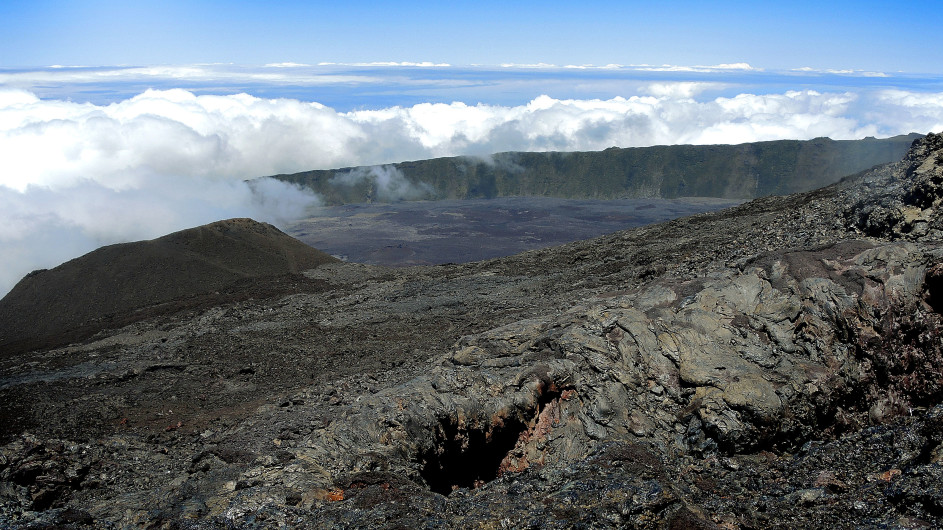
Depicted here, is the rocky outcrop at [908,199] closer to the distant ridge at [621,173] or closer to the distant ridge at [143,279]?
the distant ridge at [143,279]

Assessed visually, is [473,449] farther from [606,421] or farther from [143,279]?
[143,279]

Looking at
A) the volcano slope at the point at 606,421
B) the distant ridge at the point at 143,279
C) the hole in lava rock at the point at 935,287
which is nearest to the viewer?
the volcano slope at the point at 606,421

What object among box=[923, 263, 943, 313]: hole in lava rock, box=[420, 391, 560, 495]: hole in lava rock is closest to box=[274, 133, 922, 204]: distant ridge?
box=[923, 263, 943, 313]: hole in lava rock

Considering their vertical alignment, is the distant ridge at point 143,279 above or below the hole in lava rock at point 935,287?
below

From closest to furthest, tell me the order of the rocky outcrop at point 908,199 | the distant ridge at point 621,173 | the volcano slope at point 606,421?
the volcano slope at point 606,421
the rocky outcrop at point 908,199
the distant ridge at point 621,173

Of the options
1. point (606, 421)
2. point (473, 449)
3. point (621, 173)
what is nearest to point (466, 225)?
point (621, 173)

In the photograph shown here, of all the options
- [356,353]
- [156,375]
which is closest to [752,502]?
[356,353]

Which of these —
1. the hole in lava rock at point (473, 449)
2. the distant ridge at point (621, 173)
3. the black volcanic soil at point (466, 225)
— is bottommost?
the black volcanic soil at point (466, 225)

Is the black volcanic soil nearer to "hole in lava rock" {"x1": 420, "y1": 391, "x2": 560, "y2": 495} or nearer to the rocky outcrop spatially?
the rocky outcrop

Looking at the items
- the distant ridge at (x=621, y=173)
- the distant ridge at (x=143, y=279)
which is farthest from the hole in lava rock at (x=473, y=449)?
the distant ridge at (x=621, y=173)
